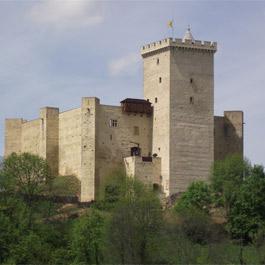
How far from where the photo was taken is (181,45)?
357 ft

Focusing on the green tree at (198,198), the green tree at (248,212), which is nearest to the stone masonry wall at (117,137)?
the green tree at (198,198)

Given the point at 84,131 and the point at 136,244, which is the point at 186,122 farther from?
the point at 136,244

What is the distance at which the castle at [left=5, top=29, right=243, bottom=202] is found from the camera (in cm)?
10712

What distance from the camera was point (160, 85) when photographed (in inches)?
4291

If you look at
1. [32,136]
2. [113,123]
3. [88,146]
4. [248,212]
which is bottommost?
[248,212]

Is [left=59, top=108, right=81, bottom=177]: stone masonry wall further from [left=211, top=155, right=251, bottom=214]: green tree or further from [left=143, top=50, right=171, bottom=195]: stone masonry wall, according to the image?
[left=211, top=155, right=251, bottom=214]: green tree

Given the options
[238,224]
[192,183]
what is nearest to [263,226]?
[238,224]

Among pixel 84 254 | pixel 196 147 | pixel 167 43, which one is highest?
pixel 167 43

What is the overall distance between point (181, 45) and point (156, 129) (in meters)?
6.81

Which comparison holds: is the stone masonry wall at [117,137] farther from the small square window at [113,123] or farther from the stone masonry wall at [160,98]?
the stone masonry wall at [160,98]

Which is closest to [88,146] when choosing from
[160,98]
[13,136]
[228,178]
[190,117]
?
[160,98]

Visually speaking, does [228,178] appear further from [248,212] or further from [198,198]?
[248,212]

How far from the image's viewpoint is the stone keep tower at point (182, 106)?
351 feet

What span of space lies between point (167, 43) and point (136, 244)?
921 inches
